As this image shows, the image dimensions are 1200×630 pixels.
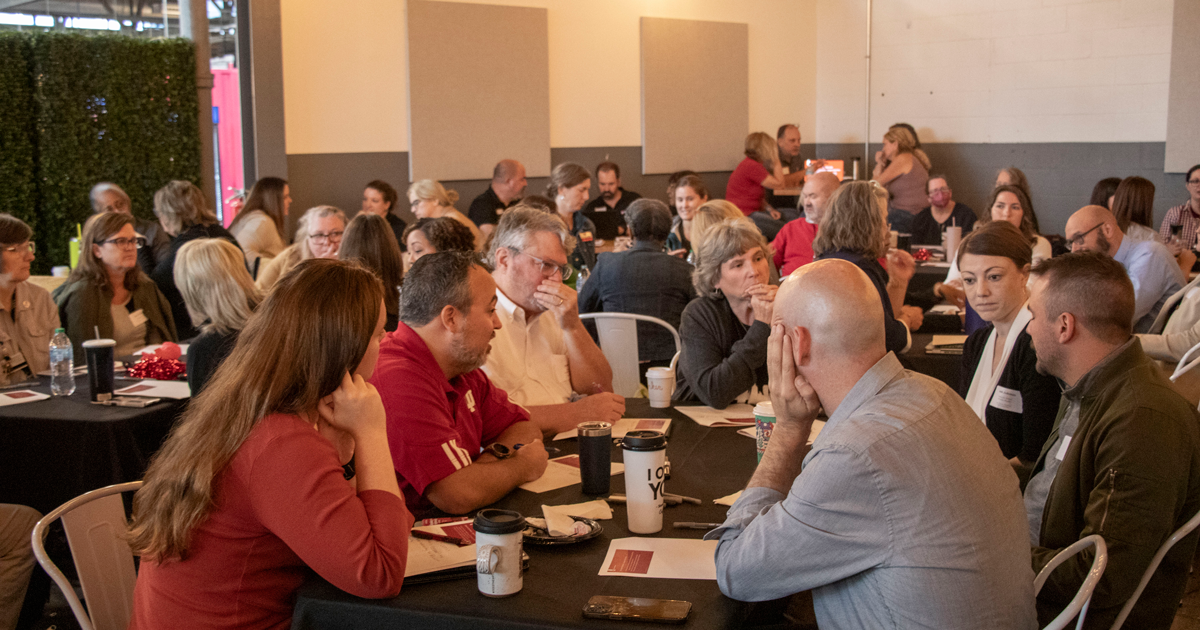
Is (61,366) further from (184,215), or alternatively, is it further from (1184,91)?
(1184,91)

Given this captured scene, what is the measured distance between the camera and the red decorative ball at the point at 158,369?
13.1 ft

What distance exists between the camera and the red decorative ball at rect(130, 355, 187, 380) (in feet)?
13.1

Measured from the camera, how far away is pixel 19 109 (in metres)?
7.05

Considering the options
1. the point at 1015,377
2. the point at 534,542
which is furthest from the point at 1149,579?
the point at 534,542

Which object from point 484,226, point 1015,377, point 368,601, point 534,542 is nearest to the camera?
point 368,601

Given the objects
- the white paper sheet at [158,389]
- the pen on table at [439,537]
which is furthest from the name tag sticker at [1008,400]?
the white paper sheet at [158,389]

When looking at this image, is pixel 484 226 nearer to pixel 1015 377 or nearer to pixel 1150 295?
pixel 1150 295

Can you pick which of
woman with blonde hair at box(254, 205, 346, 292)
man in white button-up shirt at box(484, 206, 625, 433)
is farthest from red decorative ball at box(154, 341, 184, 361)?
man in white button-up shirt at box(484, 206, 625, 433)

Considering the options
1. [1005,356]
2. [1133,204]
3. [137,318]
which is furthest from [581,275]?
[1005,356]

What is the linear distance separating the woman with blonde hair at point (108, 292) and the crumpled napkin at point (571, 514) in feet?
10.8

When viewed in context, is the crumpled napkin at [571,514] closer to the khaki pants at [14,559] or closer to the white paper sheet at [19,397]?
the khaki pants at [14,559]

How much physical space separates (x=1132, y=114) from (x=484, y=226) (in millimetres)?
5996

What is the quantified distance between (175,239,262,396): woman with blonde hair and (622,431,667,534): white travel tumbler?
216cm

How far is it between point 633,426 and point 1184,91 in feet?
24.9
